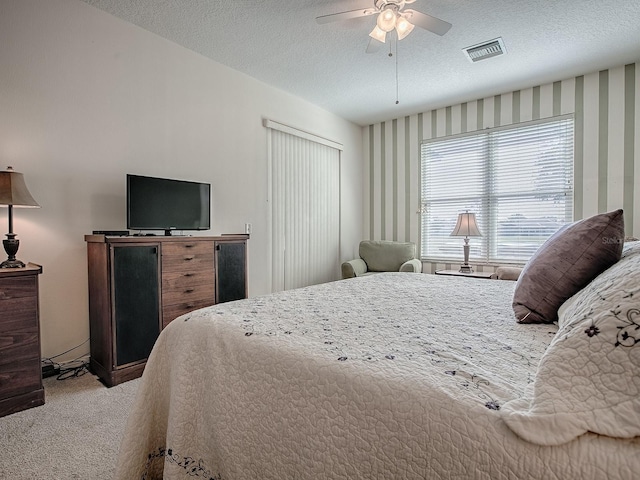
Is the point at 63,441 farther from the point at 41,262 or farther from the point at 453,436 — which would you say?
the point at 453,436

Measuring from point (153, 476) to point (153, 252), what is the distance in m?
1.59

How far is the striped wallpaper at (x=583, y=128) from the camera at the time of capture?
349 centimetres

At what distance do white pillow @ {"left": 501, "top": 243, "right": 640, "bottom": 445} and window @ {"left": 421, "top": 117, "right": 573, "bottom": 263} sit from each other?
3.76m

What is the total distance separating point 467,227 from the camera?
157 inches

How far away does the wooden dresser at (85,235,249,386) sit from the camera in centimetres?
230

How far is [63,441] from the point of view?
5.55 feet

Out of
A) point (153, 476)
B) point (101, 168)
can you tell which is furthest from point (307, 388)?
point (101, 168)

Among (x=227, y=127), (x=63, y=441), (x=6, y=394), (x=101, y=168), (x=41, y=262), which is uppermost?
(x=227, y=127)

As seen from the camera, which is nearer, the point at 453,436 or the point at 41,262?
the point at 453,436

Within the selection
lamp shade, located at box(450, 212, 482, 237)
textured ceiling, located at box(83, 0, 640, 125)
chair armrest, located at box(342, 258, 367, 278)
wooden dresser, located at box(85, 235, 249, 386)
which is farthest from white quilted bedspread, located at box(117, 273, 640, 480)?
chair armrest, located at box(342, 258, 367, 278)

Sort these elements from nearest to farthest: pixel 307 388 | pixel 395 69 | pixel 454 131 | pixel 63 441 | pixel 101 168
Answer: pixel 307 388 < pixel 63 441 < pixel 101 168 < pixel 395 69 < pixel 454 131

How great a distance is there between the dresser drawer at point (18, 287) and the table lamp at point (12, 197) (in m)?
0.10

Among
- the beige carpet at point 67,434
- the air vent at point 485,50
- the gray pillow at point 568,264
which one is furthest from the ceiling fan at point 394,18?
the beige carpet at point 67,434

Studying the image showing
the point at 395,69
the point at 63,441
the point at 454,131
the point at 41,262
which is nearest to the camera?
the point at 63,441
